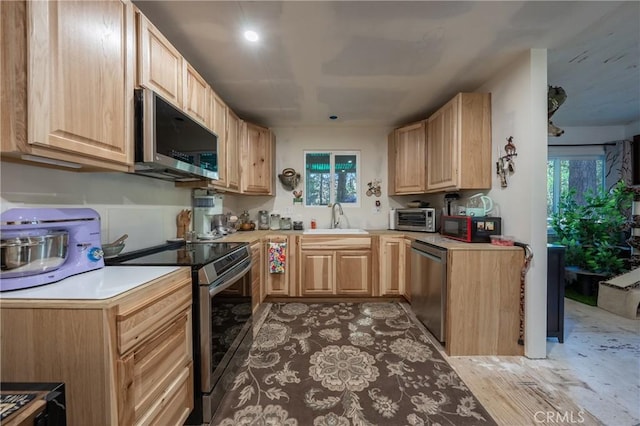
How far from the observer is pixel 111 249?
55.1 inches

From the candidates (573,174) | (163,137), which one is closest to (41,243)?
(163,137)

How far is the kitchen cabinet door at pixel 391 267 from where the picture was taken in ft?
9.78

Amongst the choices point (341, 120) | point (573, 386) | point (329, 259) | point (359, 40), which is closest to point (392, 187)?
point (341, 120)

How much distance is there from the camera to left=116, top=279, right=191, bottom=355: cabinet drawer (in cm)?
85

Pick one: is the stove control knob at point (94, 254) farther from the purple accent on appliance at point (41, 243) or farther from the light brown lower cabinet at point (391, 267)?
the light brown lower cabinet at point (391, 267)

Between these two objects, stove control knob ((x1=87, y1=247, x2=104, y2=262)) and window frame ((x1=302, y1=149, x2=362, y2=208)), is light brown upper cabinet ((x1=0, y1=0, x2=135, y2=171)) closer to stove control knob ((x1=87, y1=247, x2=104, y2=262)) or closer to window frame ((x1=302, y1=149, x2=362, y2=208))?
stove control knob ((x1=87, y1=247, x2=104, y2=262))

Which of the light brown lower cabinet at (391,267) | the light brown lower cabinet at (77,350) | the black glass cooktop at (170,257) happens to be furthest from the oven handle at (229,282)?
the light brown lower cabinet at (391,267)

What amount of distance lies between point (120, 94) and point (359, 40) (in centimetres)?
152

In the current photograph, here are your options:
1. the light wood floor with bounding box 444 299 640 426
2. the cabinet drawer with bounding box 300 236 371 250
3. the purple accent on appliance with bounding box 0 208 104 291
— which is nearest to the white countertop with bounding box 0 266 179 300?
the purple accent on appliance with bounding box 0 208 104 291

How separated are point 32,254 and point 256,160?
2.37 meters

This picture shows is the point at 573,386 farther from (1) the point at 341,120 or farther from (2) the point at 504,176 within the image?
(1) the point at 341,120

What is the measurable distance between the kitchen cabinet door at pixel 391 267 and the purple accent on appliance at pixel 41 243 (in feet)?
8.49

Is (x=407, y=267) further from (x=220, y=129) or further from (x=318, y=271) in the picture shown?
(x=220, y=129)

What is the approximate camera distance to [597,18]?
160 centimetres
